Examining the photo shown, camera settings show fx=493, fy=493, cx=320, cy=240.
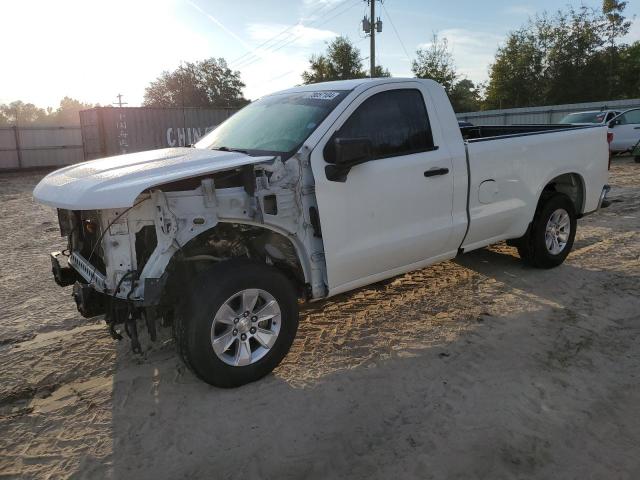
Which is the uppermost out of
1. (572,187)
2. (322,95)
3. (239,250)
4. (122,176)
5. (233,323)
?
(322,95)

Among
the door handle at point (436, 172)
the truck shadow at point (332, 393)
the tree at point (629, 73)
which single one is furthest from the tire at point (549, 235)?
the tree at point (629, 73)

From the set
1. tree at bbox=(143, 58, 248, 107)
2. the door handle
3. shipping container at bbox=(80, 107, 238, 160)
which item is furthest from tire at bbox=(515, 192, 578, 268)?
tree at bbox=(143, 58, 248, 107)

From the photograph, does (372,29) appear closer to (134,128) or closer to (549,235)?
(134,128)

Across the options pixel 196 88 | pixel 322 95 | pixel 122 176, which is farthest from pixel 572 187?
pixel 196 88

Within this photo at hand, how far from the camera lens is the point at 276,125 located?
400 centimetres

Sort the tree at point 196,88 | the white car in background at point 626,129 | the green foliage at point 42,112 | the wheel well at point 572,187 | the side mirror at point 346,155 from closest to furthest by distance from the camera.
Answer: the side mirror at point 346,155 → the wheel well at point 572,187 → the white car in background at point 626,129 → the tree at point 196,88 → the green foliage at point 42,112

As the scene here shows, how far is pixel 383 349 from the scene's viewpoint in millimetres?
3814

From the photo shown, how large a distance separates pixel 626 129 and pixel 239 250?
17215mm

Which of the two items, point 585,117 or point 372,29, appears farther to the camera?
point 372,29

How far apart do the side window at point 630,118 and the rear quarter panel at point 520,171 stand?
1311 cm

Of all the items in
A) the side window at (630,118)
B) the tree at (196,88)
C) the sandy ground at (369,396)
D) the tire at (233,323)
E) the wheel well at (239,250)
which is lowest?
the sandy ground at (369,396)

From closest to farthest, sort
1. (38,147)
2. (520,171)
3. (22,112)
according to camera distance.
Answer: (520,171), (38,147), (22,112)

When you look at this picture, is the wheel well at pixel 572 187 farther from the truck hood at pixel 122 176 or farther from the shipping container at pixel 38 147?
the shipping container at pixel 38 147

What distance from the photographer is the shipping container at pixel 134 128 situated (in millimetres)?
18938
